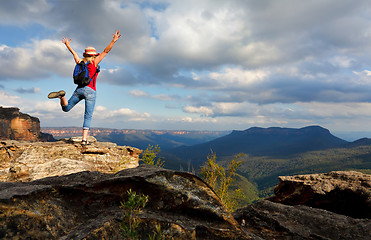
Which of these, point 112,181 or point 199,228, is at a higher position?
point 112,181

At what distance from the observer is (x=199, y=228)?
4746 millimetres

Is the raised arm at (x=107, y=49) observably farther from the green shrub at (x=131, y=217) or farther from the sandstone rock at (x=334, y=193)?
the sandstone rock at (x=334, y=193)

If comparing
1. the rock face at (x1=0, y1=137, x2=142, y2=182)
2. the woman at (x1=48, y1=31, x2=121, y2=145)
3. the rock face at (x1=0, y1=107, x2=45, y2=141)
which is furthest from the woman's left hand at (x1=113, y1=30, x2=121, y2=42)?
the rock face at (x1=0, y1=107, x2=45, y2=141)

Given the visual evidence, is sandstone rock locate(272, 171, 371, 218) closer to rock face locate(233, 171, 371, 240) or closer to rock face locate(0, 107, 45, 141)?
rock face locate(233, 171, 371, 240)

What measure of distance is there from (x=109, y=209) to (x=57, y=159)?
7.73 meters

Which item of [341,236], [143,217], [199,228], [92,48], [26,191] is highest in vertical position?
[92,48]

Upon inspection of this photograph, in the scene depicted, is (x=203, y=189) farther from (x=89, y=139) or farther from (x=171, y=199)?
(x=89, y=139)

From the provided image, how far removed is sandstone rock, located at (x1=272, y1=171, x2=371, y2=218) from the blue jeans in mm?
10815

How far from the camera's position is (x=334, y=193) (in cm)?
892

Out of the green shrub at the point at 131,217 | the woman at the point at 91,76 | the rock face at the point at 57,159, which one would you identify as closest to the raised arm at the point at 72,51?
the woman at the point at 91,76

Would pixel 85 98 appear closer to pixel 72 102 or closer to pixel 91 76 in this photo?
pixel 72 102

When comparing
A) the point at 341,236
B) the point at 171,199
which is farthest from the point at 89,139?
the point at 341,236

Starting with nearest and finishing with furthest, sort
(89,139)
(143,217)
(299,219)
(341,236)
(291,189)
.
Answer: (143,217)
(341,236)
(299,219)
(291,189)
(89,139)

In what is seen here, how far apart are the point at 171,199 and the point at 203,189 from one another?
992 mm
